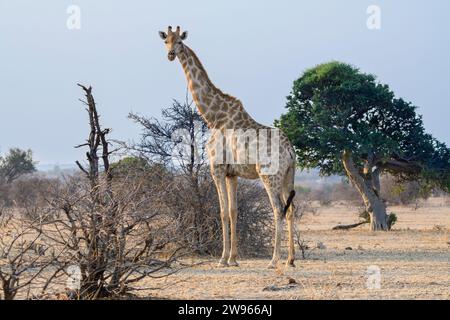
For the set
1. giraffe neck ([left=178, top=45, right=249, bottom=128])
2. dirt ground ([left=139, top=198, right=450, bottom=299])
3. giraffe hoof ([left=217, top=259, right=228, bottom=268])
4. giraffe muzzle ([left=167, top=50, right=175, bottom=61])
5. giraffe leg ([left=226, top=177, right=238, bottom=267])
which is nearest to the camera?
dirt ground ([left=139, top=198, right=450, bottom=299])

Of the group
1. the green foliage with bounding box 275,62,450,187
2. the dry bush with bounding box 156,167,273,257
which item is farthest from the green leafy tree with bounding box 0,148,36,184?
the dry bush with bounding box 156,167,273,257

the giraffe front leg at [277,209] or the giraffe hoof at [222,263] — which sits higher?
the giraffe front leg at [277,209]

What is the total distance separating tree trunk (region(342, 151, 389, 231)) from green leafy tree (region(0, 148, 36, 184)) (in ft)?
63.6

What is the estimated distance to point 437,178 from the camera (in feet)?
81.0

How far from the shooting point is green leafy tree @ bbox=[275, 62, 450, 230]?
79.2 feet

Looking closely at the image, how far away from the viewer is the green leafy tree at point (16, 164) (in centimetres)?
4028

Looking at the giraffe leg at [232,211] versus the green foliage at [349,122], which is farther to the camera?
the green foliage at [349,122]

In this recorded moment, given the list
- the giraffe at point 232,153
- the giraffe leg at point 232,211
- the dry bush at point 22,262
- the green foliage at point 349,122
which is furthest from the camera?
the green foliage at point 349,122

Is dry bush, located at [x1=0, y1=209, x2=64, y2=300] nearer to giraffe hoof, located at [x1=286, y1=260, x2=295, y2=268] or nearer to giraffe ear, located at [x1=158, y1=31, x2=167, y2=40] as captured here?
giraffe hoof, located at [x1=286, y1=260, x2=295, y2=268]

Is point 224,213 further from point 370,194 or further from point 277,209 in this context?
point 370,194

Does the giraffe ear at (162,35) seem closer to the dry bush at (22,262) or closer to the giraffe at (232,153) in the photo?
the giraffe at (232,153)

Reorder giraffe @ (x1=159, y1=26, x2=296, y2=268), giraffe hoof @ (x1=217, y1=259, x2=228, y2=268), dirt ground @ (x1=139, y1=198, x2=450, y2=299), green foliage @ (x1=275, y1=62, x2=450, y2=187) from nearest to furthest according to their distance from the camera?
1. dirt ground @ (x1=139, y1=198, x2=450, y2=299)
2. giraffe @ (x1=159, y1=26, x2=296, y2=268)
3. giraffe hoof @ (x1=217, y1=259, x2=228, y2=268)
4. green foliage @ (x1=275, y1=62, x2=450, y2=187)

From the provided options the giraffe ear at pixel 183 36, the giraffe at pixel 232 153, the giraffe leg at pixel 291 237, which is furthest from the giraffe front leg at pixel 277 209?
the giraffe ear at pixel 183 36
